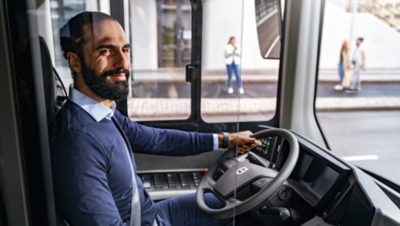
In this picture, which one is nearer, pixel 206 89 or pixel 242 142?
pixel 242 142

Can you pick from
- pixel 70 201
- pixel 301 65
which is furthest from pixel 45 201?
pixel 301 65

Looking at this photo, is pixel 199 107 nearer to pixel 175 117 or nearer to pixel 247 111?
pixel 175 117

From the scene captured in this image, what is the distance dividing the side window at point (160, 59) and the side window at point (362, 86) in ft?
2.66

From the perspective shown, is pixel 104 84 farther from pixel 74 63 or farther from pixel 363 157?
Result: pixel 363 157

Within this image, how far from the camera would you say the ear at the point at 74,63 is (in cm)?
118

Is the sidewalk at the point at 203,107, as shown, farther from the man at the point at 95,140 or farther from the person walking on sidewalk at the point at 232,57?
the man at the point at 95,140

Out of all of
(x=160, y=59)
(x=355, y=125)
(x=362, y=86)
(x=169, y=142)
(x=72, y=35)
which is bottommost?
(x=355, y=125)

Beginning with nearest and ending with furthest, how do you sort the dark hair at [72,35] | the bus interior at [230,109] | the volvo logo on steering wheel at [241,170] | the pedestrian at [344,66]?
the bus interior at [230,109]
the dark hair at [72,35]
the volvo logo on steering wheel at [241,170]
the pedestrian at [344,66]

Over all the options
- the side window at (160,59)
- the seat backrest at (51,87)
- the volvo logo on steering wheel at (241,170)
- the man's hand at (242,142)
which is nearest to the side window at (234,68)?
the side window at (160,59)

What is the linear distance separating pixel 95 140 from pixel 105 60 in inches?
10.5

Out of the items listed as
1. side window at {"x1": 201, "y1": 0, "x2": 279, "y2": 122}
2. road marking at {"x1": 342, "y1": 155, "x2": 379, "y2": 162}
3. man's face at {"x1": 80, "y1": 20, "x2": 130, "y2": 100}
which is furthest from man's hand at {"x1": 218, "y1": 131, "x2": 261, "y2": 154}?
road marking at {"x1": 342, "y1": 155, "x2": 379, "y2": 162}

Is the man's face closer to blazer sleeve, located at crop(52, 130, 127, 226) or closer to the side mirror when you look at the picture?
blazer sleeve, located at crop(52, 130, 127, 226)

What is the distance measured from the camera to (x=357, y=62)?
517cm

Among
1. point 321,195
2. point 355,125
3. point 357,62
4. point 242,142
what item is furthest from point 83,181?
point 357,62
